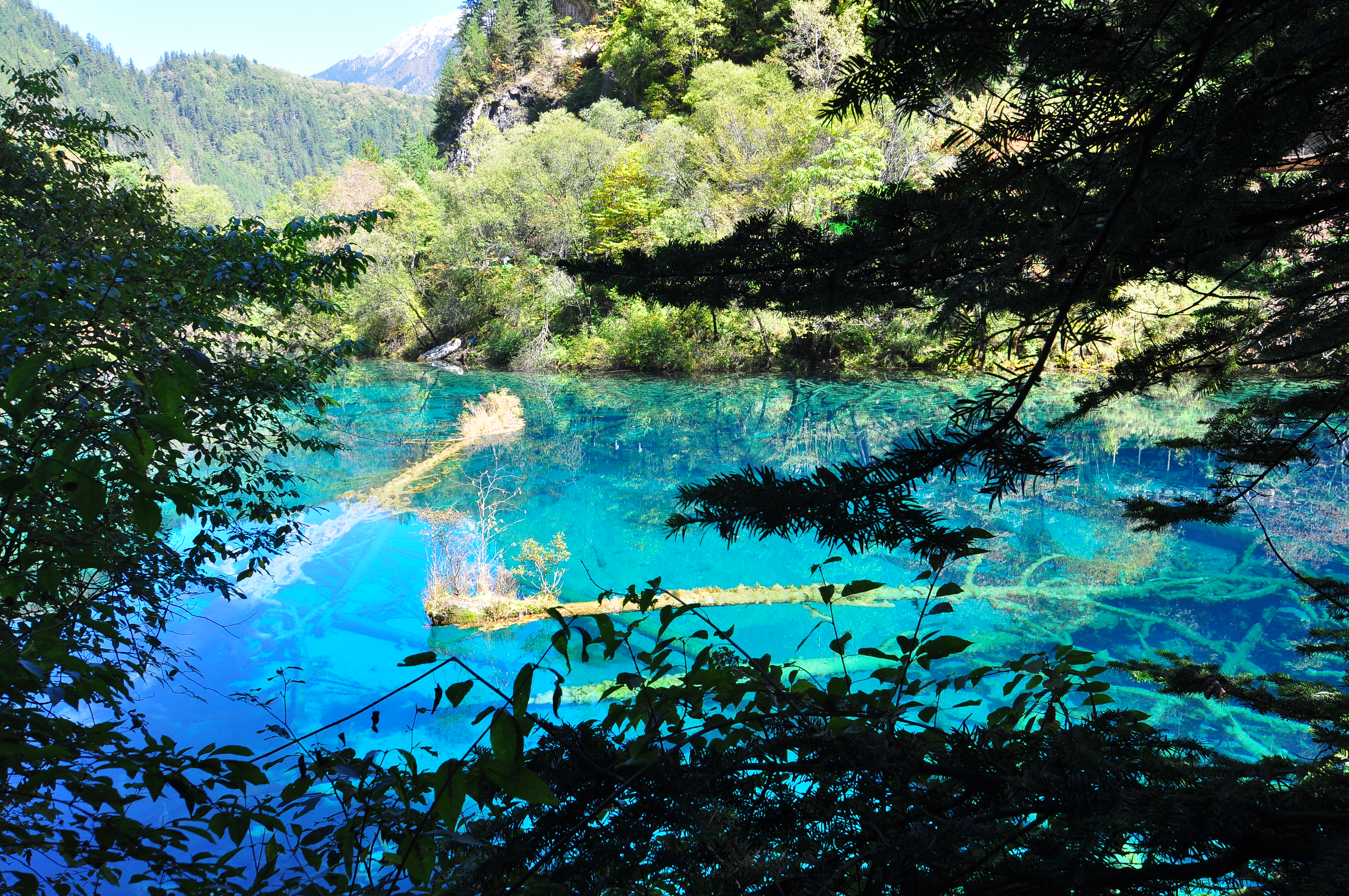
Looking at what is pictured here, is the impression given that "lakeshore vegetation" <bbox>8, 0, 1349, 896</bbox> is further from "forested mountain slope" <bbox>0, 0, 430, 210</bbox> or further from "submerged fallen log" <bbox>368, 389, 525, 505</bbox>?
"forested mountain slope" <bbox>0, 0, 430, 210</bbox>

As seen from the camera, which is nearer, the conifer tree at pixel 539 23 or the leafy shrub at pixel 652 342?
the leafy shrub at pixel 652 342

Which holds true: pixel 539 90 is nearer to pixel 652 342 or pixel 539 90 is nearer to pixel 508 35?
pixel 508 35

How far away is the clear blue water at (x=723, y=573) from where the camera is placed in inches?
201

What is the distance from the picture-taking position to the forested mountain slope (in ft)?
250

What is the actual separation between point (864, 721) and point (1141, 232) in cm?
117

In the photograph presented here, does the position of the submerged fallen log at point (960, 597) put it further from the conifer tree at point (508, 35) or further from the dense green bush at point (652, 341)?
the conifer tree at point (508, 35)

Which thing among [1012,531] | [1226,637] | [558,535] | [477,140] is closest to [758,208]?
[1012,531]

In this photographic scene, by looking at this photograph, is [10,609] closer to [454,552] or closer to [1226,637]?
[454,552]

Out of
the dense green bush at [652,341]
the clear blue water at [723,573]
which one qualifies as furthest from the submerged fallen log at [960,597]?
the dense green bush at [652,341]

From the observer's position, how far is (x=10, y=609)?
1.63 metres

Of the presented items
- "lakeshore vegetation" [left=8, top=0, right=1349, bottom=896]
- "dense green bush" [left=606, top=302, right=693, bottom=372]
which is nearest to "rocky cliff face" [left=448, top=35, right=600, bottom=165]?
"dense green bush" [left=606, top=302, right=693, bottom=372]

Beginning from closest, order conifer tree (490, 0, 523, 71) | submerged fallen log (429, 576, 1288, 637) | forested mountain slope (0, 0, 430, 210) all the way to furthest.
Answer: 1. submerged fallen log (429, 576, 1288, 637)
2. conifer tree (490, 0, 523, 71)
3. forested mountain slope (0, 0, 430, 210)

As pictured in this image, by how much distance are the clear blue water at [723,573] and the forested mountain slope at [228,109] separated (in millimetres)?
70781

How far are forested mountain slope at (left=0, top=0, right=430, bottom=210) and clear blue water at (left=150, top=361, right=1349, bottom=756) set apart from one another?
232 feet
